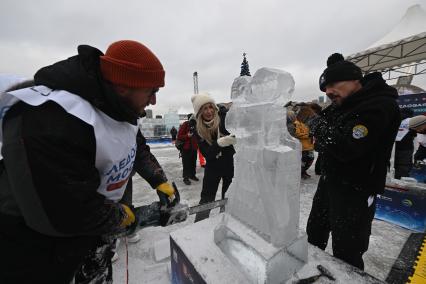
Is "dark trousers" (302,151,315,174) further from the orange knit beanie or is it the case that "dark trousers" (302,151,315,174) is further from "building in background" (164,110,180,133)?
"building in background" (164,110,180,133)

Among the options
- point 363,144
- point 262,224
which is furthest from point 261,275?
point 363,144

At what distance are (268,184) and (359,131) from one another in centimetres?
66

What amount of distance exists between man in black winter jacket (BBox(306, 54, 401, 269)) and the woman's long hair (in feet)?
4.04

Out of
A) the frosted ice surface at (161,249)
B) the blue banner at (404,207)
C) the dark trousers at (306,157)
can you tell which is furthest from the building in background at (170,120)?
the blue banner at (404,207)

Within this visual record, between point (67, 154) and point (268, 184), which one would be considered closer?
point (67, 154)

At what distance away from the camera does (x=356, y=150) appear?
126cm

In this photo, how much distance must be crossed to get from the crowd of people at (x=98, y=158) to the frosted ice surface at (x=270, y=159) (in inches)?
18.7

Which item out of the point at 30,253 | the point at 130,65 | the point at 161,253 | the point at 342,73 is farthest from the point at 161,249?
the point at 342,73

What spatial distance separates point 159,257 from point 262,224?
146 centimetres

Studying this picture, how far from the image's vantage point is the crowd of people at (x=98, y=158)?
718mm

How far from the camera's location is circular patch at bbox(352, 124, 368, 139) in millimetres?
1248

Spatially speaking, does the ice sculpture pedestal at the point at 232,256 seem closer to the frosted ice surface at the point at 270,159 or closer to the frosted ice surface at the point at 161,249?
the frosted ice surface at the point at 270,159

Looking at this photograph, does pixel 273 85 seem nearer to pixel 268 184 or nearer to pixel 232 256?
pixel 268 184

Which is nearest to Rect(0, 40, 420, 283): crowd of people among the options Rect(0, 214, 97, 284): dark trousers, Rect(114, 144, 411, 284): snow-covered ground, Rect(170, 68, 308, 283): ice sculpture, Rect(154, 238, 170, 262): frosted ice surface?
Rect(0, 214, 97, 284): dark trousers
